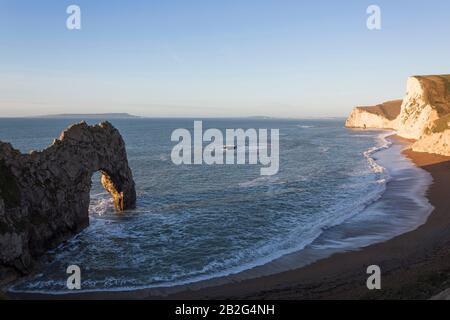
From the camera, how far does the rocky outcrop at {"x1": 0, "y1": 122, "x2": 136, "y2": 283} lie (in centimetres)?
2394

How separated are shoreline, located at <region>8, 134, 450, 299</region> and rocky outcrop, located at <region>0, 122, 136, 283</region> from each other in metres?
3.90

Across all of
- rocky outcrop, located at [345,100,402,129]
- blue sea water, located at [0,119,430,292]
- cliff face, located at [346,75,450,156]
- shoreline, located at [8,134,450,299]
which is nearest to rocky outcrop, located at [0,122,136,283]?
blue sea water, located at [0,119,430,292]

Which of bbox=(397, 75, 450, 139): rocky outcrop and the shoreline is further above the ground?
bbox=(397, 75, 450, 139): rocky outcrop

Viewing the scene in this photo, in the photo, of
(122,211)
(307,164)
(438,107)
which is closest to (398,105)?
(438,107)

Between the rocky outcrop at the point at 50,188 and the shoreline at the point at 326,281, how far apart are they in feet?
12.8

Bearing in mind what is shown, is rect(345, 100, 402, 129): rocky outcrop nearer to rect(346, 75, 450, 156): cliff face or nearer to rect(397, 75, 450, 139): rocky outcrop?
rect(346, 75, 450, 156): cliff face

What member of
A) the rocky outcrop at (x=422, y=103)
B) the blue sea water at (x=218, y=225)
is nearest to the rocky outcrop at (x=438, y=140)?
the blue sea water at (x=218, y=225)

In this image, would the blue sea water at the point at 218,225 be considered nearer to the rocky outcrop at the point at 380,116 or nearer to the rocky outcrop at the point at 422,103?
the rocky outcrop at the point at 422,103

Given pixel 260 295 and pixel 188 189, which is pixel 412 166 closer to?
pixel 188 189

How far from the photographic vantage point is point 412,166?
62.6 metres

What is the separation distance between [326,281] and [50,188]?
67.2 feet

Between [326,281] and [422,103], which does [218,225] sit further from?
[422,103]

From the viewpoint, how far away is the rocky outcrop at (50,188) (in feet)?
78.5
